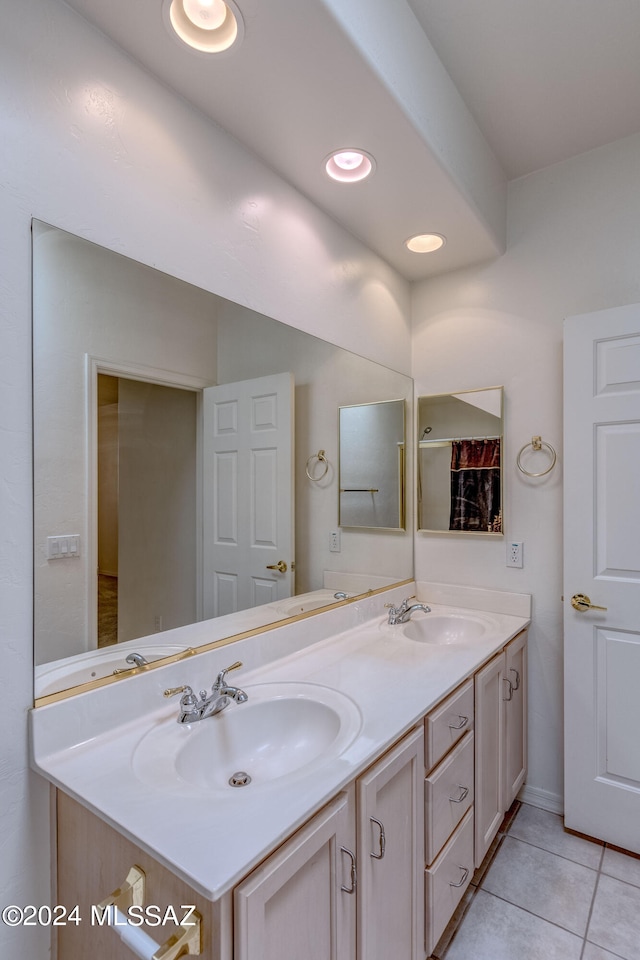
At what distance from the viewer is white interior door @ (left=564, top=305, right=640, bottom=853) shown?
1811 mm

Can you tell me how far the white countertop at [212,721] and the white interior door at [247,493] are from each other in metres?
0.18

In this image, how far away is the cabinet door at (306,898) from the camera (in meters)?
0.75

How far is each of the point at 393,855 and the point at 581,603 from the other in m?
1.21

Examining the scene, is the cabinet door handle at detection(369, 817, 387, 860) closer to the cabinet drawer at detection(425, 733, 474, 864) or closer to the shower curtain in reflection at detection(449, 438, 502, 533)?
the cabinet drawer at detection(425, 733, 474, 864)

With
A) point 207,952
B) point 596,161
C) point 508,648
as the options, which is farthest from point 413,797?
point 596,161

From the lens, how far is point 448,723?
1401mm

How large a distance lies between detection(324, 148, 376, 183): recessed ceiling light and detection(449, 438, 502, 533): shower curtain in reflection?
3.91 ft

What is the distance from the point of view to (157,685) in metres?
1.20

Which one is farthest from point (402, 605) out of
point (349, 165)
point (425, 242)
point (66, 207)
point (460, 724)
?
point (66, 207)

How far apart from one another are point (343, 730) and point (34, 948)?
75 cm

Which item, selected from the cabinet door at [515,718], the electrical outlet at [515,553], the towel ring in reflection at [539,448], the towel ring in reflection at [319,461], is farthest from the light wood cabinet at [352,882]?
the towel ring in reflection at [539,448]

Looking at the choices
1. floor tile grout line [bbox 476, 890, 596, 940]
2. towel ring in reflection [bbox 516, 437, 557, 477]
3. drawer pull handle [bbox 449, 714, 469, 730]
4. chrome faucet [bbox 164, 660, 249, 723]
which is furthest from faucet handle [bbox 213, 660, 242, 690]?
towel ring in reflection [bbox 516, 437, 557, 477]

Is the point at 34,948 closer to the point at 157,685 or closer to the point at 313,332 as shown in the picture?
the point at 157,685

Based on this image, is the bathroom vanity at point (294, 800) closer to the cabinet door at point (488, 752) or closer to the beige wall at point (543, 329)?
the cabinet door at point (488, 752)
